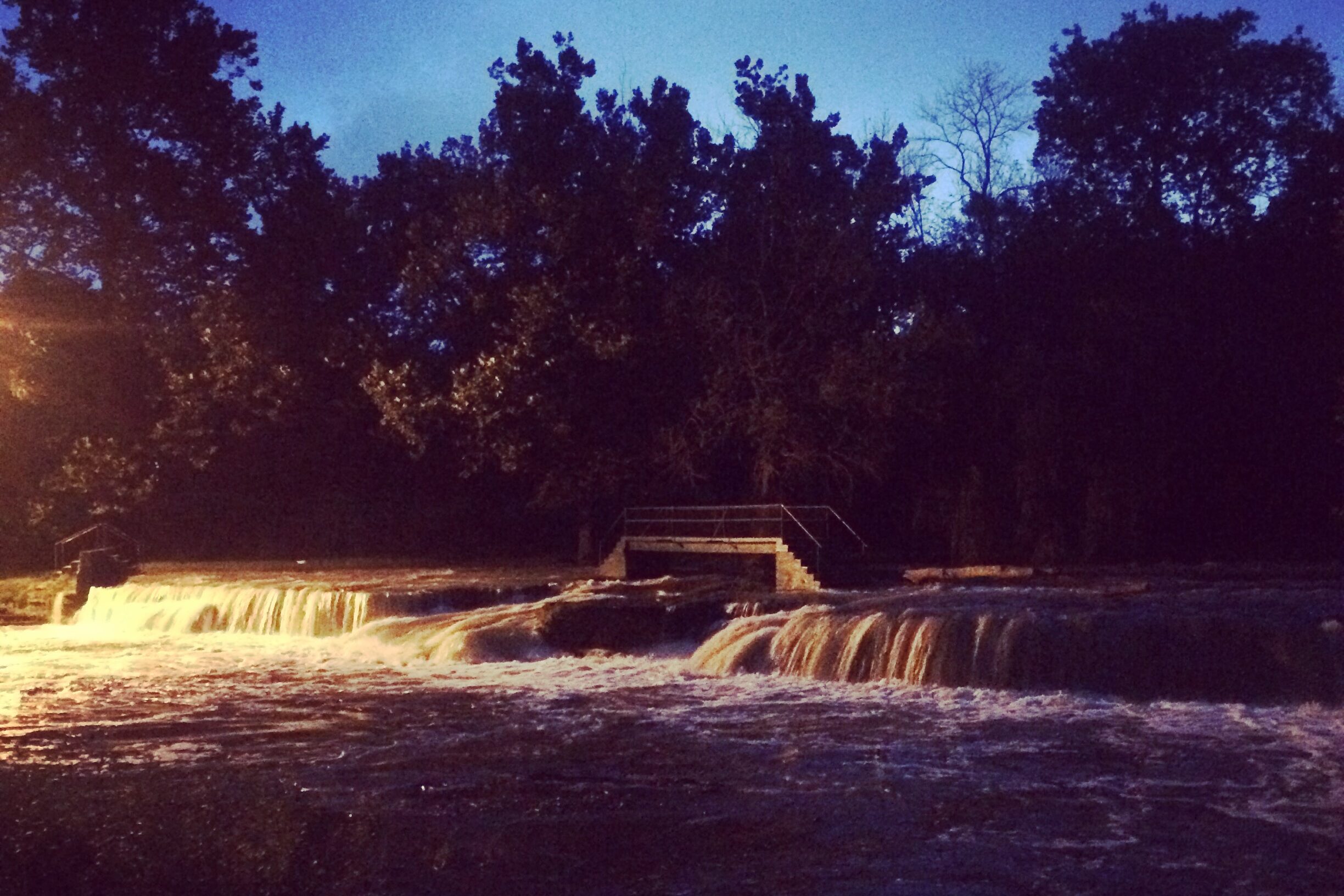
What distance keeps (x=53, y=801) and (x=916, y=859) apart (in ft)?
22.1

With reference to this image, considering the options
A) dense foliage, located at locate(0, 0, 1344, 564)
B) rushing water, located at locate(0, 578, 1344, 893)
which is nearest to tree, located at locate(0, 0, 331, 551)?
dense foliage, located at locate(0, 0, 1344, 564)

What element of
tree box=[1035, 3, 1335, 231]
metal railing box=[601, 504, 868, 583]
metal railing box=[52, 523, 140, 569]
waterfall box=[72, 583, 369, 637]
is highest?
tree box=[1035, 3, 1335, 231]

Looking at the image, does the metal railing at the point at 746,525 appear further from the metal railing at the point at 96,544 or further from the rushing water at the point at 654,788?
the metal railing at the point at 96,544

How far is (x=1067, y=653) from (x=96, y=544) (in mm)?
26545

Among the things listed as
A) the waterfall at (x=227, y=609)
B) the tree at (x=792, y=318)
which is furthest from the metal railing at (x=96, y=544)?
the tree at (x=792, y=318)

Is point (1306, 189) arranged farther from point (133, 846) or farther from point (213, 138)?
point (133, 846)

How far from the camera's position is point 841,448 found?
93.0 feet

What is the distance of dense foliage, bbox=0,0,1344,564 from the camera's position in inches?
1127

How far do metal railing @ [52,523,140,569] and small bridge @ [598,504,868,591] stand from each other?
11.7 m

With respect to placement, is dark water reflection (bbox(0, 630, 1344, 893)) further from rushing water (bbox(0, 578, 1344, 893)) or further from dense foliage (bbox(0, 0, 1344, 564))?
dense foliage (bbox(0, 0, 1344, 564))

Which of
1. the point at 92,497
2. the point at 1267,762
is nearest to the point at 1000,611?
the point at 1267,762

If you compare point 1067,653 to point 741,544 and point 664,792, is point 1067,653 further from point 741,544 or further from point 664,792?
point 741,544

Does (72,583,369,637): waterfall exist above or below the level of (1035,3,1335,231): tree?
below

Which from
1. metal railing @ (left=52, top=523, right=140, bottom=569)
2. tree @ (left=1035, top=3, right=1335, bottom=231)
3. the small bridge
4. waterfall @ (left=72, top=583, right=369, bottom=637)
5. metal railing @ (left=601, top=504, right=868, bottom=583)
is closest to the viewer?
waterfall @ (left=72, top=583, right=369, bottom=637)
